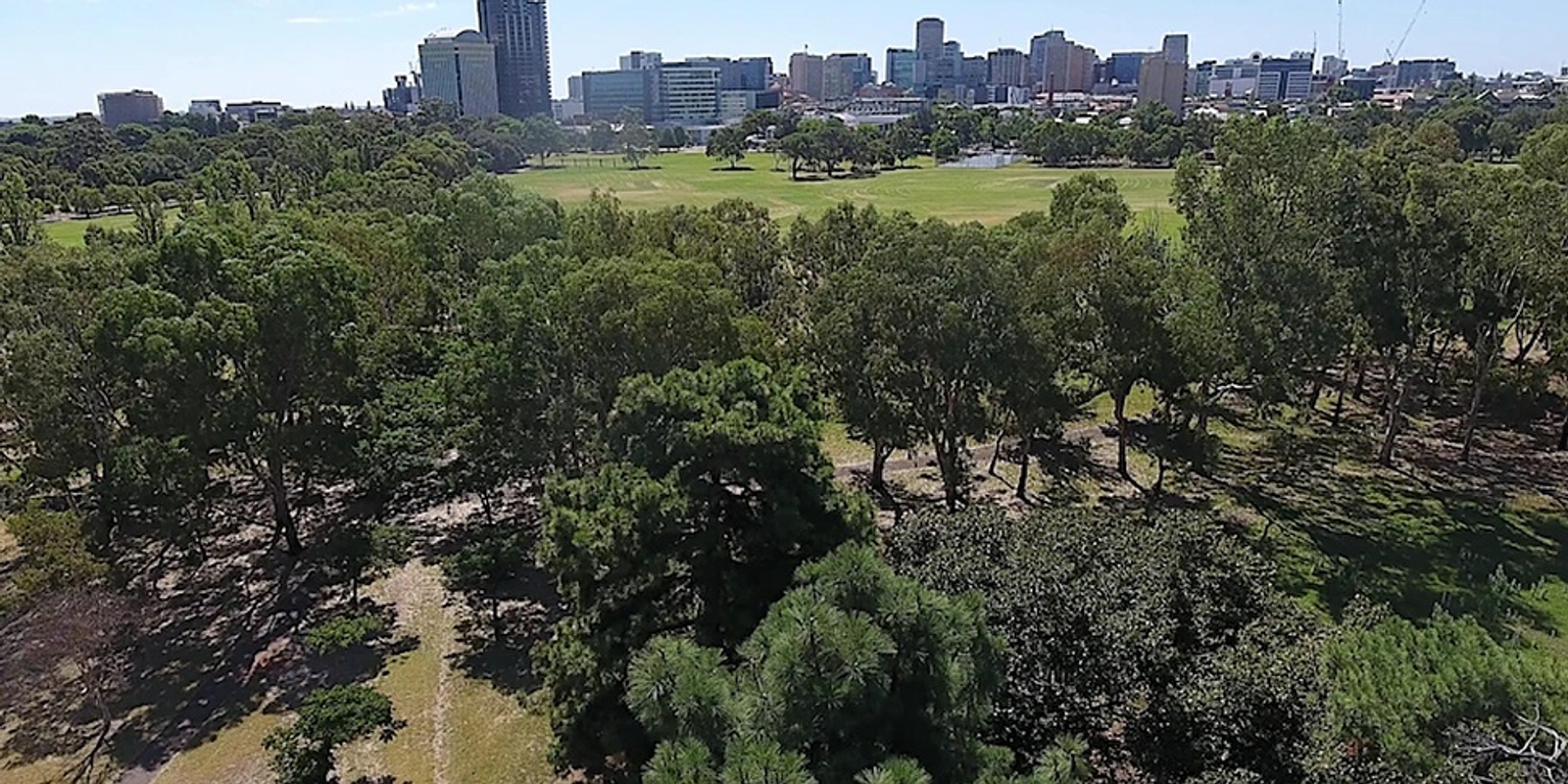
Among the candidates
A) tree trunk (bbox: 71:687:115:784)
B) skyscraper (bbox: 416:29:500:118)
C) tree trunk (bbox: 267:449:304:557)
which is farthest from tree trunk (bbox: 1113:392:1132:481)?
skyscraper (bbox: 416:29:500:118)

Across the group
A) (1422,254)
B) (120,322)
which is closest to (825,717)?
(120,322)

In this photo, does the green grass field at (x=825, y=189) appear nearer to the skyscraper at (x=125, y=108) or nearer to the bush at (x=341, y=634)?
the bush at (x=341, y=634)

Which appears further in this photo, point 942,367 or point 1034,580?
point 942,367

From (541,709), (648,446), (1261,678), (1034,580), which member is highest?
(648,446)

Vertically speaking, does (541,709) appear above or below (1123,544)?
below

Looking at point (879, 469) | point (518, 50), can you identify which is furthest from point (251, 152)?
point (879, 469)

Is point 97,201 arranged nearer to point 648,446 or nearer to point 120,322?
point 120,322

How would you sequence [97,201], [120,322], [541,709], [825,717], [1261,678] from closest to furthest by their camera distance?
[825,717] → [1261,678] → [541,709] → [120,322] → [97,201]

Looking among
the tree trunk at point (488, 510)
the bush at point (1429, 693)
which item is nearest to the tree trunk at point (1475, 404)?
the bush at point (1429, 693)

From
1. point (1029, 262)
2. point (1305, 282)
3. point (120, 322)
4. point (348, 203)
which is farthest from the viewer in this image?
point (348, 203)
